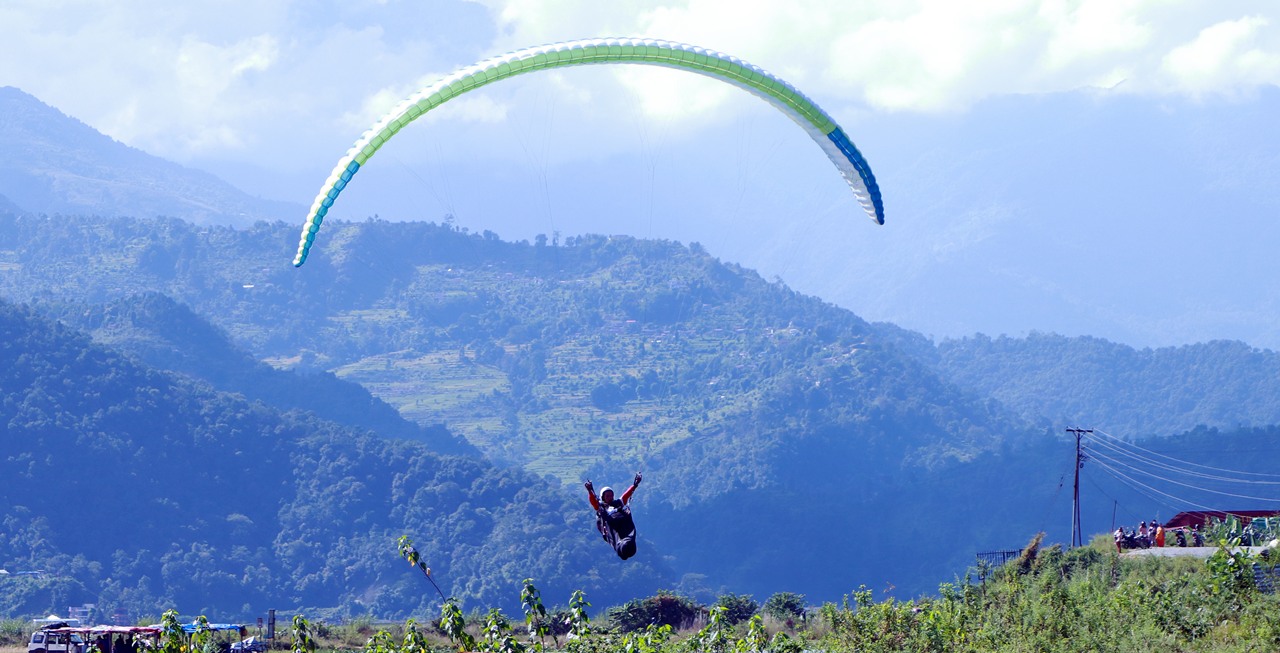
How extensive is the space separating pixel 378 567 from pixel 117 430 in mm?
32097

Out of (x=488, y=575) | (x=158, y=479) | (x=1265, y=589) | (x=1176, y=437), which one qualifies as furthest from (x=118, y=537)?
(x=1265, y=589)

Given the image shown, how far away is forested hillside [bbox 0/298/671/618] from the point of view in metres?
166

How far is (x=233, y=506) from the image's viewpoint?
182000mm

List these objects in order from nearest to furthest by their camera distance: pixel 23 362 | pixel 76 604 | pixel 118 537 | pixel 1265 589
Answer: pixel 1265 589 → pixel 76 604 → pixel 118 537 → pixel 23 362

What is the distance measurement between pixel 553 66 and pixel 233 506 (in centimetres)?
15756

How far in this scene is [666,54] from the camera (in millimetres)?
32719

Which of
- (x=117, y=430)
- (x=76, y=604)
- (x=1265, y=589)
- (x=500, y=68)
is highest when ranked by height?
(x=117, y=430)

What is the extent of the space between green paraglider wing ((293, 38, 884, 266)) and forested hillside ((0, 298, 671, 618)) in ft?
427

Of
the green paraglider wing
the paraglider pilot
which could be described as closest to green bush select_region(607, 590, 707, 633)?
the green paraglider wing

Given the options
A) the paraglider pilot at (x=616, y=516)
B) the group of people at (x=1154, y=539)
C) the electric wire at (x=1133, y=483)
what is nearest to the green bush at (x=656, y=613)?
the group of people at (x=1154, y=539)

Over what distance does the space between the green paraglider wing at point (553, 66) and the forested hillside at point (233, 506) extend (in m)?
130

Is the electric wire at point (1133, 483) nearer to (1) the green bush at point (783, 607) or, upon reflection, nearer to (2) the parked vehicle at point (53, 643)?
(1) the green bush at point (783, 607)

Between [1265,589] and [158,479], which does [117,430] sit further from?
[1265,589]

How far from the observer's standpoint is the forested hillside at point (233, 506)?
16638cm
